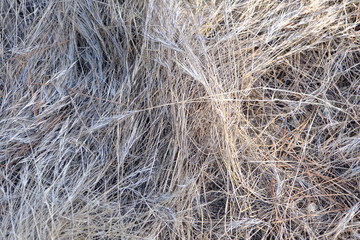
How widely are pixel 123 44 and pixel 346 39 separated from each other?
0.88 meters

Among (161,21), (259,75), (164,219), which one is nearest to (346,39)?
(259,75)

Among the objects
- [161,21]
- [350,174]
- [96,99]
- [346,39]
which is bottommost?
[350,174]

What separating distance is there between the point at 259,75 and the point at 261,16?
0.75ft

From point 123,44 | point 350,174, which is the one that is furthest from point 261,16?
point 350,174

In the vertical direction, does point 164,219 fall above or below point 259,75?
below

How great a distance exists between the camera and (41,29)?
4.62ft

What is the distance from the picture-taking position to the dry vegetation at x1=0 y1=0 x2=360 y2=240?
124 cm

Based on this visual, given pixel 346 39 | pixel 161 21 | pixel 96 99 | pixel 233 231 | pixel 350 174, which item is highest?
pixel 161 21

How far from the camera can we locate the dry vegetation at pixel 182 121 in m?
1.24

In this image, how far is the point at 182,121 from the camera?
49.7 inches

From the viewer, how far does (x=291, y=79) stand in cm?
139

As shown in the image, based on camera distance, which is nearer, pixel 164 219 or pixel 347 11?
pixel 164 219

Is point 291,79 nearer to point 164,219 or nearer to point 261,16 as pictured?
point 261,16

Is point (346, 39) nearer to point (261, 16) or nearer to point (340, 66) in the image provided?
point (340, 66)
